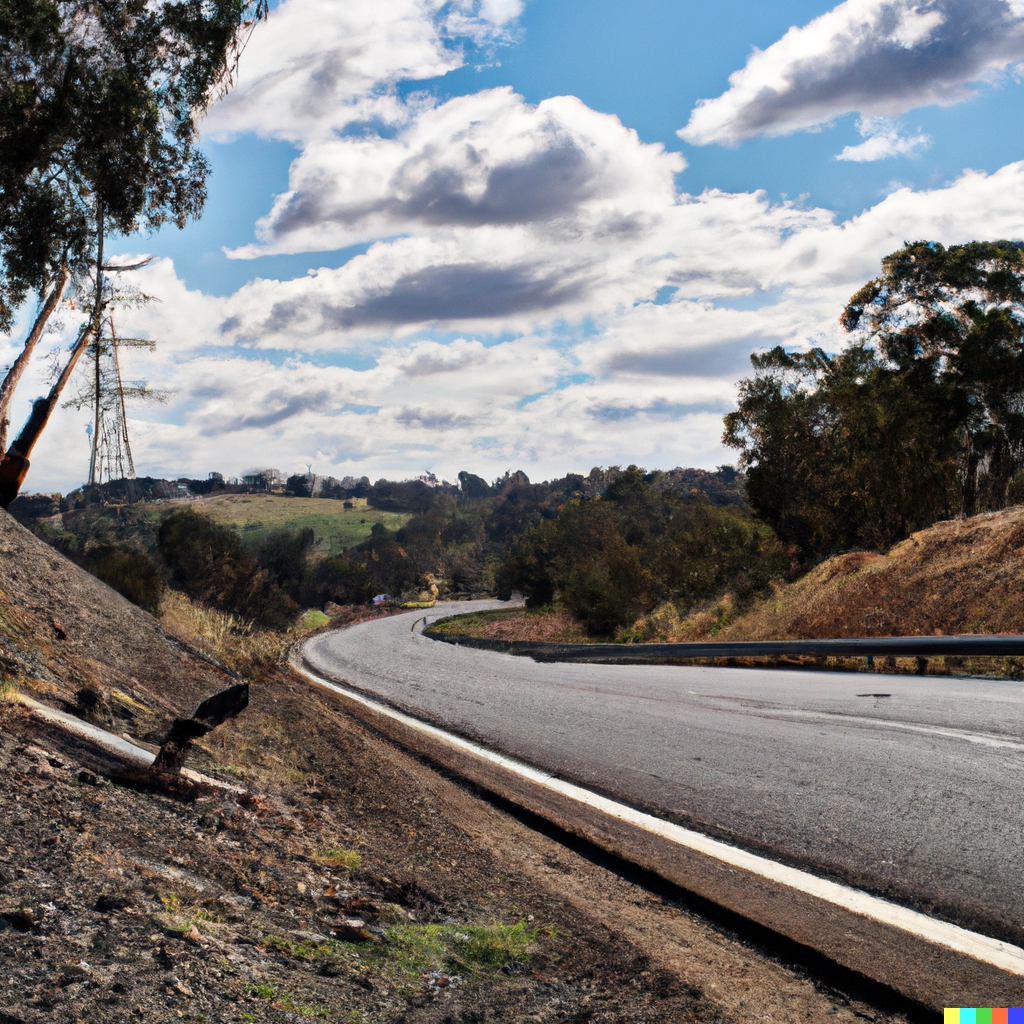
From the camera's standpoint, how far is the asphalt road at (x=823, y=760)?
3.82m

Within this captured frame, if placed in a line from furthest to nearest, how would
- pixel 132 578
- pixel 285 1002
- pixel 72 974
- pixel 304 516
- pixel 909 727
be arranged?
1. pixel 304 516
2. pixel 132 578
3. pixel 909 727
4. pixel 285 1002
5. pixel 72 974

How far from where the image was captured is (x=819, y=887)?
11.8ft

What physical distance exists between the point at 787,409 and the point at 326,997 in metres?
26.8

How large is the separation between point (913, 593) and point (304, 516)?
15667 centimetres

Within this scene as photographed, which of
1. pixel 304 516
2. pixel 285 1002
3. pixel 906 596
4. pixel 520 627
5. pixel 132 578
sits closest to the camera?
pixel 285 1002

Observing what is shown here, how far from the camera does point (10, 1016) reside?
67.9 inches

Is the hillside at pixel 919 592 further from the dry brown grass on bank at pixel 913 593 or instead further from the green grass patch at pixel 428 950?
the green grass patch at pixel 428 950

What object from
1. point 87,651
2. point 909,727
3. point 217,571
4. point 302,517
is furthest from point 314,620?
point 302,517

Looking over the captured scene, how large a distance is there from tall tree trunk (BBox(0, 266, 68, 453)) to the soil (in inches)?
354

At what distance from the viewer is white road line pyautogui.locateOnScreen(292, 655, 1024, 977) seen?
2.93m

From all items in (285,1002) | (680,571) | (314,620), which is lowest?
(314,620)

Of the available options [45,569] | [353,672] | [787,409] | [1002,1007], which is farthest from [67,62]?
[787,409]

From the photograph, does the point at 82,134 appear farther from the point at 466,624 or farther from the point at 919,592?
Answer: the point at 466,624

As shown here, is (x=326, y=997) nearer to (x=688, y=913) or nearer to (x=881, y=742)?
(x=688, y=913)
